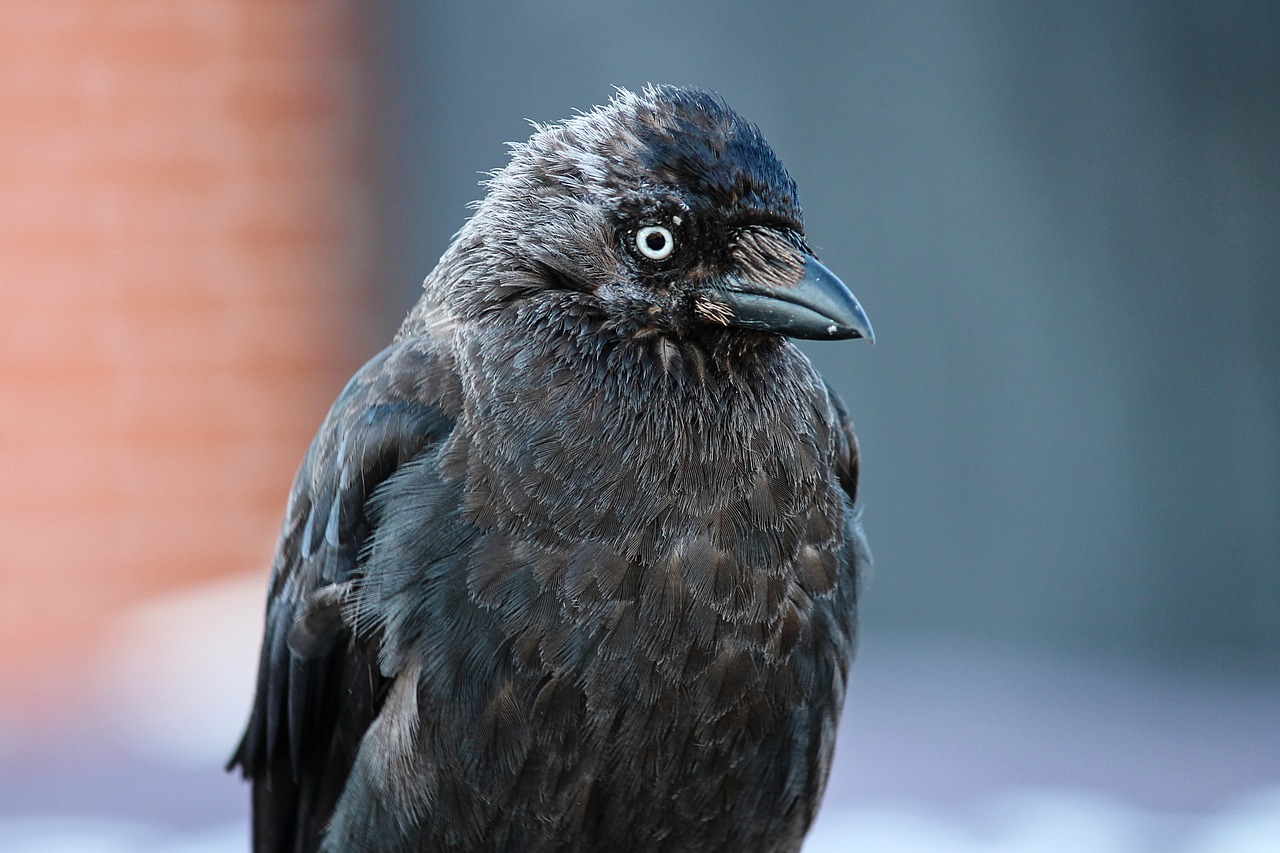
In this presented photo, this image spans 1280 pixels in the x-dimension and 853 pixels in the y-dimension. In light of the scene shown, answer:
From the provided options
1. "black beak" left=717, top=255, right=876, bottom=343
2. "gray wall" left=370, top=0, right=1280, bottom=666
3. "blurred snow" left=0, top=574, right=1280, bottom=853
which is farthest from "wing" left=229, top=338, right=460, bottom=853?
"gray wall" left=370, top=0, right=1280, bottom=666

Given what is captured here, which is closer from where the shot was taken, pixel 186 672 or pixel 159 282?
pixel 186 672

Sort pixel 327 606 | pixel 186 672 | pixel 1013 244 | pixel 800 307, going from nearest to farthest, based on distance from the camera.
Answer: pixel 800 307, pixel 327 606, pixel 186 672, pixel 1013 244

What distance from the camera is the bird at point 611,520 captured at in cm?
230

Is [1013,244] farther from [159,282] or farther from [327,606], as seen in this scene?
[327,606]

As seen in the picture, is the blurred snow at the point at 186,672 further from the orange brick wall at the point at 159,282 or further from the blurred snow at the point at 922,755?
the orange brick wall at the point at 159,282

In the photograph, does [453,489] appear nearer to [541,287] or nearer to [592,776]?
[541,287]

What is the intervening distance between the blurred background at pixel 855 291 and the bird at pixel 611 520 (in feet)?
8.97

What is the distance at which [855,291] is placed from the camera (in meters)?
5.40

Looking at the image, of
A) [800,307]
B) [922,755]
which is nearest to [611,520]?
[800,307]

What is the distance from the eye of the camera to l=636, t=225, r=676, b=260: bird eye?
7.62 feet

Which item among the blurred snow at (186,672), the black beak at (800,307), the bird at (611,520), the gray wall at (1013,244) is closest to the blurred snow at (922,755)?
the blurred snow at (186,672)

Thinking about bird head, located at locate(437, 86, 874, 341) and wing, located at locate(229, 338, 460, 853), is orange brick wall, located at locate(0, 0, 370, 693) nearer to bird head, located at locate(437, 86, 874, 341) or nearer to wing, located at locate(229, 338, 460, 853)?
wing, located at locate(229, 338, 460, 853)

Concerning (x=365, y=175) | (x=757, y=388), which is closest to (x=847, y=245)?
(x=365, y=175)

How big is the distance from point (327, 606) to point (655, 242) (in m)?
0.96
